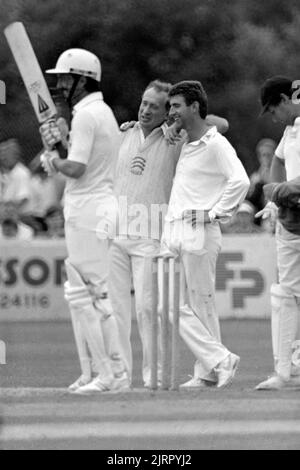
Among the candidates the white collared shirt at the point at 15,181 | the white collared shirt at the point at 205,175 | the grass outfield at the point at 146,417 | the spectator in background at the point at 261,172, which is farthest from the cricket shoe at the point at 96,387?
the white collared shirt at the point at 15,181

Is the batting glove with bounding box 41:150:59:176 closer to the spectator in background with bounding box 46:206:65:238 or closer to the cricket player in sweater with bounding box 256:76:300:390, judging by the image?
the cricket player in sweater with bounding box 256:76:300:390

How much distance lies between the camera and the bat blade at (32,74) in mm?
9695

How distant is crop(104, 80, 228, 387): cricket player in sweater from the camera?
32.8 feet

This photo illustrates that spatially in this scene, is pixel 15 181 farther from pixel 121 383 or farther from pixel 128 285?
pixel 121 383

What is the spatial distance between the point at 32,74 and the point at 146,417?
2.54 m

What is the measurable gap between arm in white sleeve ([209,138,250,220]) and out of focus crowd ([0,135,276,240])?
280 inches

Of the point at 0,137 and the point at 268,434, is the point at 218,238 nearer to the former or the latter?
the point at 268,434

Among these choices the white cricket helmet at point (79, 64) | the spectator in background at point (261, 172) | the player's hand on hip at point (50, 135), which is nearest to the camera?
the white cricket helmet at point (79, 64)

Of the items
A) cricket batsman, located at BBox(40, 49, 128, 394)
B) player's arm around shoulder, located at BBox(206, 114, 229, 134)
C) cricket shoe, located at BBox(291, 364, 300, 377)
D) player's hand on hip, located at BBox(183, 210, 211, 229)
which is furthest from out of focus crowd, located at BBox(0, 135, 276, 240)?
cricket batsman, located at BBox(40, 49, 128, 394)

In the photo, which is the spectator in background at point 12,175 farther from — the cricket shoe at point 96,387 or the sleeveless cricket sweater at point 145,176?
the cricket shoe at point 96,387

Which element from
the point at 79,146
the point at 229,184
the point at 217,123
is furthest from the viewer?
the point at 217,123

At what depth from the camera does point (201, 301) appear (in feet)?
32.8

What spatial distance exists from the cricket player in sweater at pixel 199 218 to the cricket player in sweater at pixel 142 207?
0.17m

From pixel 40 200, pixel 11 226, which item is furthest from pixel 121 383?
pixel 40 200
